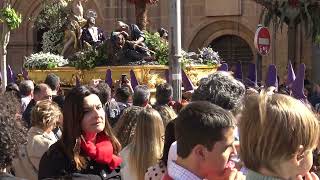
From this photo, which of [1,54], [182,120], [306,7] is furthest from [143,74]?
[182,120]

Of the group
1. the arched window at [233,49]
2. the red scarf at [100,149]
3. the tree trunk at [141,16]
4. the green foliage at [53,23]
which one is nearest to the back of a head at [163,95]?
the red scarf at [100,149]

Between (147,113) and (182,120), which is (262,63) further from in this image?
(182,120)

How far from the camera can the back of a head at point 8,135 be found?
2895 millimetres

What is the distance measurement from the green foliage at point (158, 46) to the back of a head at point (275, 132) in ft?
39.8

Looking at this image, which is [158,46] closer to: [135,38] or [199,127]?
[135,38]

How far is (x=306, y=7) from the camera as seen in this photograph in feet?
45.9

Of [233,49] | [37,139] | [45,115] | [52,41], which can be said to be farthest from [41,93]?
[233,49]

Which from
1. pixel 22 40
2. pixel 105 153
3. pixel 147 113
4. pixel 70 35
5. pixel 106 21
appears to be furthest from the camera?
pixel 22 40

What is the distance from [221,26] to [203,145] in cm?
2140

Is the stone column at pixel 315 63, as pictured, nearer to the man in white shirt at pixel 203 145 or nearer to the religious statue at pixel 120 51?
the religious statue at pixel 120 51

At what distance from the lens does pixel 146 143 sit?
4.75 m

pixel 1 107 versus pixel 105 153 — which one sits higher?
pixel 1 107

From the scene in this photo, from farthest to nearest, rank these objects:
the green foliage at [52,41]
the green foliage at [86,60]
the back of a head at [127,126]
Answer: the green foliage at [52,41] < the green foliage at [86,60] < the back of a head at [127,126]

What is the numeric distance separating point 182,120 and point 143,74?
1101cm
